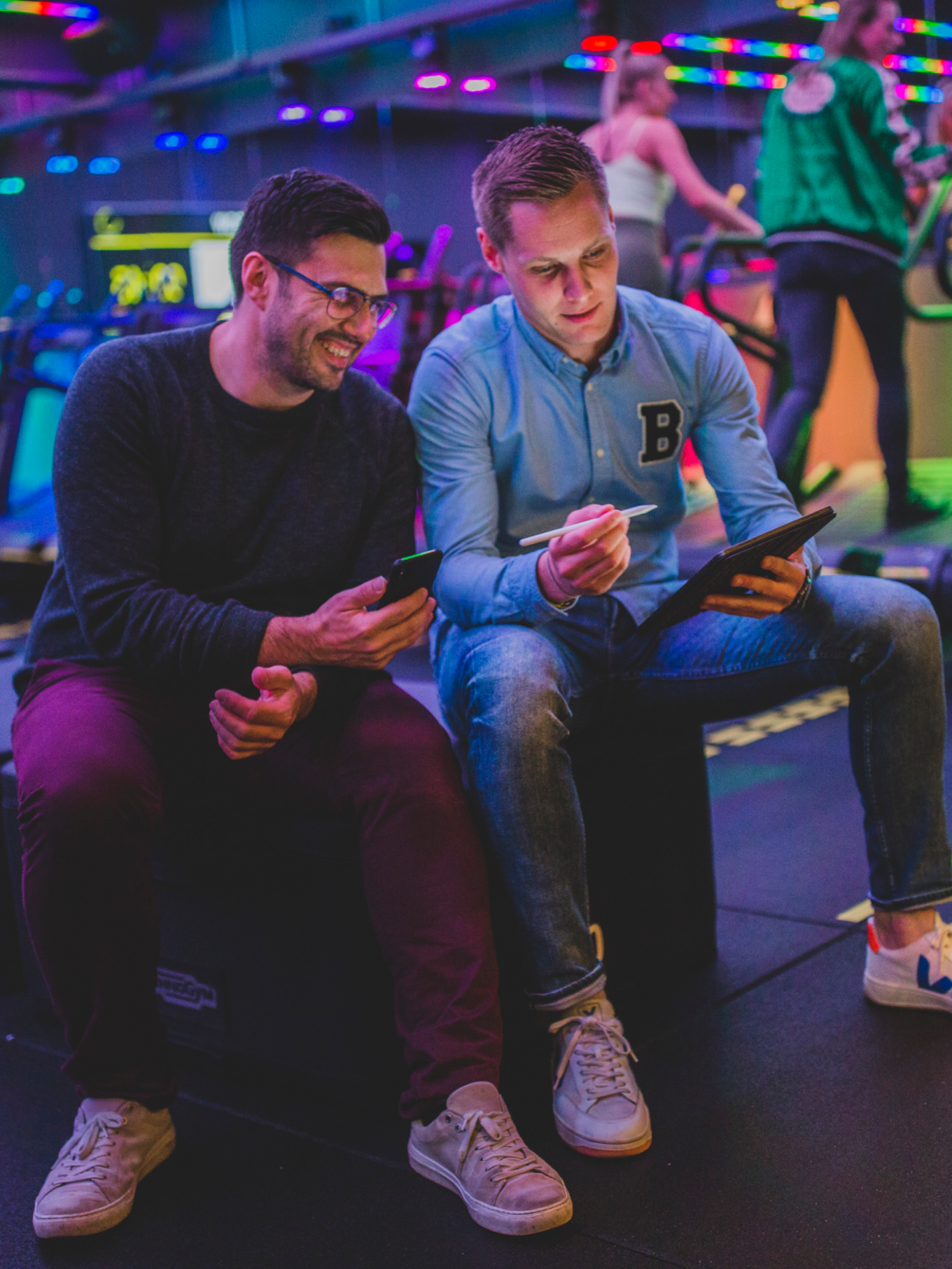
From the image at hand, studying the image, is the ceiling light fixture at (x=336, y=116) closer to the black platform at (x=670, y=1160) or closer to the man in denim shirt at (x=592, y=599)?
the man in denim shirt at (x=592, y=599)

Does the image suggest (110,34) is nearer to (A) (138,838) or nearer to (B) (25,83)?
(B) (25,83)

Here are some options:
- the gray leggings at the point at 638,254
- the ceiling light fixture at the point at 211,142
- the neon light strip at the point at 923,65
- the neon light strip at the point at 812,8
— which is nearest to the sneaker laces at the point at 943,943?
the gray leggings at the point at 638,254

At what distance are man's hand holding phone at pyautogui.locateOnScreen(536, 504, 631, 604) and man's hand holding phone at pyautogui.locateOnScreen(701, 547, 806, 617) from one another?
0.48 feet

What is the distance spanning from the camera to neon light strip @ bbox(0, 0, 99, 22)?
9.59 m

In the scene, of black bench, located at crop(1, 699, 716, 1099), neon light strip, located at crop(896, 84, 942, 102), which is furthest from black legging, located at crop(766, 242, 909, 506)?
neon light strip, located at crop(896, 84, 942, 102)

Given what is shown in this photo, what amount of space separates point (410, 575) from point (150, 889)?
447mm

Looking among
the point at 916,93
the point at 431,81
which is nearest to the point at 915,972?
the point at 916,93

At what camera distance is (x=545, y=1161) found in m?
1.35

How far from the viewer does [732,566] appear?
145 centimetres

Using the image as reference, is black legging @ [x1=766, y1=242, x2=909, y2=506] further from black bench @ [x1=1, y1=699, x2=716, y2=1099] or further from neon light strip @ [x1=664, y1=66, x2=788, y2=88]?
neon light strip @ [x1=664, y1=66, x2=788, y2=88]

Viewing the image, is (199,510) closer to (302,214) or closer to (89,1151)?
(302,214)

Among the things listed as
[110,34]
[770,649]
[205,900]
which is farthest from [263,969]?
[110,34]

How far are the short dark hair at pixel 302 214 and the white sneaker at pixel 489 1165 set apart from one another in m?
1.04

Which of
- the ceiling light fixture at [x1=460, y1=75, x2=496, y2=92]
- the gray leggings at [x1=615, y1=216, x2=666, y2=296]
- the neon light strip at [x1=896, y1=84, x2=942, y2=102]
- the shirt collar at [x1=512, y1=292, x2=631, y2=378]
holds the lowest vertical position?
the shirt collar at [x1=512, y1=292, x2=631, y2=378]
